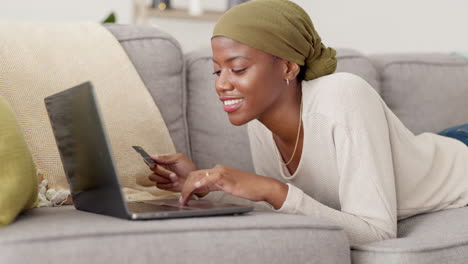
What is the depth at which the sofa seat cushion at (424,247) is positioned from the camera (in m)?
1.19

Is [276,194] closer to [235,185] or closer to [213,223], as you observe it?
[235,185]

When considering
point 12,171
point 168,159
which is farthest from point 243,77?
point 12,171

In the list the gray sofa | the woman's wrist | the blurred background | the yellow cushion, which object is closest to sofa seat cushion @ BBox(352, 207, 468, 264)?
the gray sofa

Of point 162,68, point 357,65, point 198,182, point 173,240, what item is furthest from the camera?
point 357,65

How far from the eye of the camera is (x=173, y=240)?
1030 millimetres

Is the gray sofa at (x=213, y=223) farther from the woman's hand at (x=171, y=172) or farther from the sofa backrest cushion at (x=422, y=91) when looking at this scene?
the woman's hand at (x=171, y=172)

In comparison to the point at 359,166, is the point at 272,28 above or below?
above

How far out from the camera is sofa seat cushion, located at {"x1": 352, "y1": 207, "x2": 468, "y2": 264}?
119 cm

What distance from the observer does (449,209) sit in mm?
1663

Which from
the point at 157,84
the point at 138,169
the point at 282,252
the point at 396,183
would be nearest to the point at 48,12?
the point at 157,84

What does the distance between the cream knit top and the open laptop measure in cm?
26

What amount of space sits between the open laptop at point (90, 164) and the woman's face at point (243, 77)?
27cm

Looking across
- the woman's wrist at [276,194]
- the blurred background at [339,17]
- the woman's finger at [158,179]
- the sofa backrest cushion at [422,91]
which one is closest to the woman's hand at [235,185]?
Answer: the woman's wrist at [276,194]

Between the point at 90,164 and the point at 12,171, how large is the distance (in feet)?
0.44
